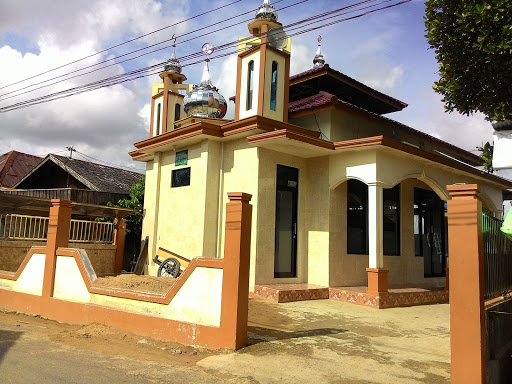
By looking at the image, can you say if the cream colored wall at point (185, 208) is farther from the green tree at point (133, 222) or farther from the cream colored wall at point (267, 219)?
the green tree at point (133, 222)

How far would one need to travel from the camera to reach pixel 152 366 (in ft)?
17.4

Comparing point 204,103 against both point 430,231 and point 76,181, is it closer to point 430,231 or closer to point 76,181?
point 430,231

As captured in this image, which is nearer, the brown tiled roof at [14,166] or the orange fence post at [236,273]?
the orange fence post at [236,273]

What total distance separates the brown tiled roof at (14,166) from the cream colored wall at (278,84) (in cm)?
1773

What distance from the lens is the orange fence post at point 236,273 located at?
573 centimetres

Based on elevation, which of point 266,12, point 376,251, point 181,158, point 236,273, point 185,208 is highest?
point 266,12

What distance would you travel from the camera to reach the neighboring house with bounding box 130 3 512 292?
1002 centimetres

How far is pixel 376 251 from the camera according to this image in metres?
9.48

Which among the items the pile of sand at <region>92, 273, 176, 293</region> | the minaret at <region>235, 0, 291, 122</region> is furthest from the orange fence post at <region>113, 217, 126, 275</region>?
the minaret at <region>235, 0, 291, 122</region>

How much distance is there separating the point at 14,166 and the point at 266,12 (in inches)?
754

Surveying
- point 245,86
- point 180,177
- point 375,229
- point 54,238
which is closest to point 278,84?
point 245,86

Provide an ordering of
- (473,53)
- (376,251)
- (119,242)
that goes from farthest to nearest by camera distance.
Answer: (119,242)
(376,251)
(473,53)

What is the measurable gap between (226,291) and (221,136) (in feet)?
18.7

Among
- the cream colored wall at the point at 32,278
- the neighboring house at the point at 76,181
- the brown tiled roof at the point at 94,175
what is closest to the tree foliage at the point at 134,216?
the neighboring house at the point at 76,181
